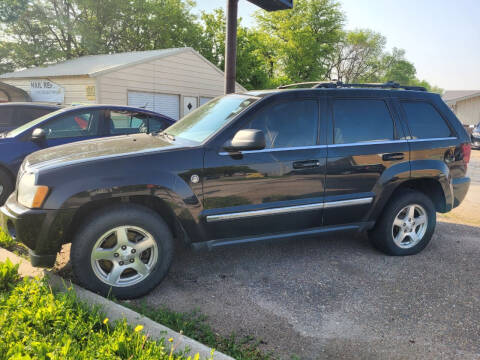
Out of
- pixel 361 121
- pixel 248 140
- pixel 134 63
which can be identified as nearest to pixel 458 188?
pixel 361 121

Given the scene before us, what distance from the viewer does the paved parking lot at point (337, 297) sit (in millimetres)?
2686

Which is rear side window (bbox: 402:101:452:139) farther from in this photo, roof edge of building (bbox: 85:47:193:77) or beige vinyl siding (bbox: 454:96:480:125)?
beige vinyl siding (bbox: 454:96:480:125)

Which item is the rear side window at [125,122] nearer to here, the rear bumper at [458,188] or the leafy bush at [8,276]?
the leafy bush at [8,276]

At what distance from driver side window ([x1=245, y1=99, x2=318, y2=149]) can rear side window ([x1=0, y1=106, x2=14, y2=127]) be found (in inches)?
211

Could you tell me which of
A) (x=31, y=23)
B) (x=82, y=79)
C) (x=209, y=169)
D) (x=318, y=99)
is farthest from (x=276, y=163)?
(x=31, y=23)

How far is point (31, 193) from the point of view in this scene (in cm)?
290

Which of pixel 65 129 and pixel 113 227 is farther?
pixel 65 129

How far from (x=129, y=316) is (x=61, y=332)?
0.45 m

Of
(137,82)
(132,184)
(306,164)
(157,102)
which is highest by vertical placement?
(137,82)

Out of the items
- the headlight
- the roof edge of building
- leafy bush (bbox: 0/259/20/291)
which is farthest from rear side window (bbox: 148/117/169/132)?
the roof edge of building

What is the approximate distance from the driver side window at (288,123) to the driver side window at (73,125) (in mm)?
3609

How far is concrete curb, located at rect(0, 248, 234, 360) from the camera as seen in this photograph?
2295 millimetres

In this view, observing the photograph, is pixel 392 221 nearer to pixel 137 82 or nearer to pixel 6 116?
pixel 6 116

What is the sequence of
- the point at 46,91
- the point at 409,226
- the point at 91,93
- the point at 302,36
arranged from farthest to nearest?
the point at 302,36 < the point at 46,91 < the point at 91,93 < the point at 409,226
